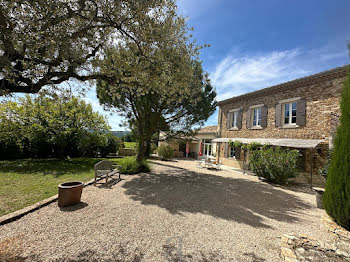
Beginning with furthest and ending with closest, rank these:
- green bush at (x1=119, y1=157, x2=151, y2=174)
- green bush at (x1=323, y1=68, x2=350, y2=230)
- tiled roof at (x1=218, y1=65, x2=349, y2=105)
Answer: green bush at (x1=119, y1=157, x2=151, y2=174) < tiled roof at (x1=218, y1=65, x2=349, y2=105) < green bush at (x1=323, y1=68, x2=350, y2=230)

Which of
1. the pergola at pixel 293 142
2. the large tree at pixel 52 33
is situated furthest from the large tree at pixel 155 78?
the pergola at pixel 293 142

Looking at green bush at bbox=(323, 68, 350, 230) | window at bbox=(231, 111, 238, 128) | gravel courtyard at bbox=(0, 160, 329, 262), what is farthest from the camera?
window at bbox=(231, 111, 238, 128)

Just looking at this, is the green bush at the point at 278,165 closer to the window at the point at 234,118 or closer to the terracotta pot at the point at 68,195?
the window at the point at 234,118

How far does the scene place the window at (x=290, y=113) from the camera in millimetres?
11482

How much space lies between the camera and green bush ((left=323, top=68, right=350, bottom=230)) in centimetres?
384

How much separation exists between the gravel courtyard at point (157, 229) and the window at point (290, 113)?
22.7 ft

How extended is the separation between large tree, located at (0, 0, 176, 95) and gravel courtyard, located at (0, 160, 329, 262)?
117 inches

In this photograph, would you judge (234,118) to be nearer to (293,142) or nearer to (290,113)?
(290,113)

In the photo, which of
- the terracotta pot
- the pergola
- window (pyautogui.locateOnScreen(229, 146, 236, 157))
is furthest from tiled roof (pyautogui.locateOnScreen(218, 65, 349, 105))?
the terracotta pot

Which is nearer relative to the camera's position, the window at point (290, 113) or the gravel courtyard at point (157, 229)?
the gravel courtyard at point (157, 229)

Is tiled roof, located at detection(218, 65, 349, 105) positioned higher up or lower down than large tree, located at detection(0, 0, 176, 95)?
higher up

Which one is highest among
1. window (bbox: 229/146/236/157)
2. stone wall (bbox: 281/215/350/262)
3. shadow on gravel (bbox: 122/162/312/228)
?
window (bbox: 229/146/236/157)

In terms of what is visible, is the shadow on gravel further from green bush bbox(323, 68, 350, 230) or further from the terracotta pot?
the terracotta pot

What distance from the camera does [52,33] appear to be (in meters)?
4.08
